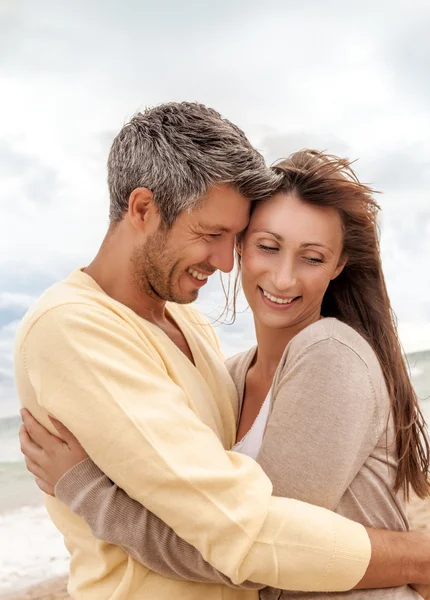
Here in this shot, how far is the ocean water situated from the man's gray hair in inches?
128

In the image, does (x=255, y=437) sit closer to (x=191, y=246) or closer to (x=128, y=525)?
(x=128, y=525)

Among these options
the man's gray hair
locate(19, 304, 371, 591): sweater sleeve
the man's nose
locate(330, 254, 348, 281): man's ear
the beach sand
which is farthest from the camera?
the beach sand

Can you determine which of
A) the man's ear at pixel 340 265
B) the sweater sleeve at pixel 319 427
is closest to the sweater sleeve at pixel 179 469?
the sweater sleeve at pixel 319 427

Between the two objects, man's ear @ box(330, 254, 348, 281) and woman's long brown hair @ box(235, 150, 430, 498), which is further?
man's ear @ box(330, 254, 348, 281)

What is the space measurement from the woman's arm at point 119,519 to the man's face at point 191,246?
66 cm

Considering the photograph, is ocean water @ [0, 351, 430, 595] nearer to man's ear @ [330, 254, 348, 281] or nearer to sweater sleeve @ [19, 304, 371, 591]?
man's ear @ [330, 254, 348, 281]

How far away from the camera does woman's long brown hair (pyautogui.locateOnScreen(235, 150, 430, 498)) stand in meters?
2.67

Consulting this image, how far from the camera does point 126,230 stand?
A: 108 inches

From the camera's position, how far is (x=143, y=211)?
2.69m

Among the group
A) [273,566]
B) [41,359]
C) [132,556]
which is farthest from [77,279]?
[273,566]

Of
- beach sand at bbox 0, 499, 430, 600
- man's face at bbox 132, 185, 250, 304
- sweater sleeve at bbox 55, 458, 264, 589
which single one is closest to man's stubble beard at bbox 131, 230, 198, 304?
man's face at bbox 132, 185, 250, 304

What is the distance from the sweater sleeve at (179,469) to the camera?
2.17 meters

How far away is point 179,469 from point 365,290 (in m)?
1.20

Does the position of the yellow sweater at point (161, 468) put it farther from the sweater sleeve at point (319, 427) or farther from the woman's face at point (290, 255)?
the woman's face at point (290, 255)
